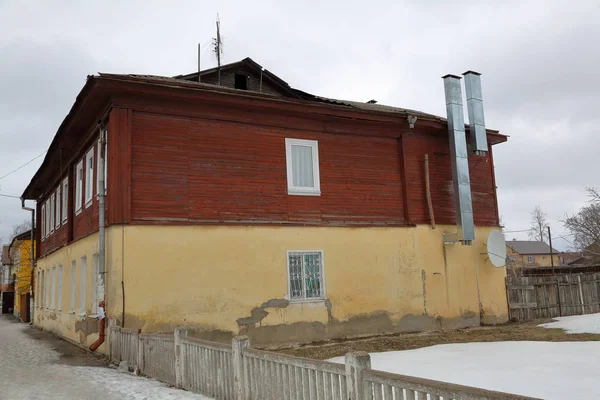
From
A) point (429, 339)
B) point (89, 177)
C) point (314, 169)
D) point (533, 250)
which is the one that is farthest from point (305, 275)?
point (533, 250)

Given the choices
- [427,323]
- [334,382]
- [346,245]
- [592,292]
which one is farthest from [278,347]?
[592,292]

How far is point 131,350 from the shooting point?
33.5 ft

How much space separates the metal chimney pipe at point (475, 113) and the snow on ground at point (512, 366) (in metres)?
7.00

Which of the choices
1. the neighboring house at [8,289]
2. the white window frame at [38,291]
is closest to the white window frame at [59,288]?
the white window frame at [38,291]

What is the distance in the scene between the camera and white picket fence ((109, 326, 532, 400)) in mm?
4523

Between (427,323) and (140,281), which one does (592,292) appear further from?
(140,281)

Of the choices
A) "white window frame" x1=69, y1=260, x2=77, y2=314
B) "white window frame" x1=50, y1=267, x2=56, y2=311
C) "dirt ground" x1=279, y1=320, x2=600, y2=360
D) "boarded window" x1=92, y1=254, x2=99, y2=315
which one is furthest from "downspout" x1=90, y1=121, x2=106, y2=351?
"white window frame" x1=50, y1=267, x2=56, y2=311

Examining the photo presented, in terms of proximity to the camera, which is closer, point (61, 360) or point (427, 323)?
point (61, 360)

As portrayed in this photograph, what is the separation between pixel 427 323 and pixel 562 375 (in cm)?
741

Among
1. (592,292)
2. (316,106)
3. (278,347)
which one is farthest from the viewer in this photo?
(592,292)

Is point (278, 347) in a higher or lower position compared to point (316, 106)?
lower

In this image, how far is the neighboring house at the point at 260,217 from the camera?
12289mm

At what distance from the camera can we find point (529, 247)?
3698 inches

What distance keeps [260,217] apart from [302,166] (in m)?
2.06
